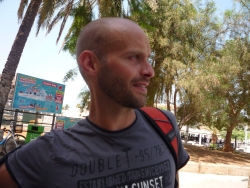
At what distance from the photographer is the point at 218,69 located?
1334 centimetres

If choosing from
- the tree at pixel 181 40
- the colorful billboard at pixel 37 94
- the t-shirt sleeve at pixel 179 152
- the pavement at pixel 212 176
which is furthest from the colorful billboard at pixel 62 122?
the t-shirt sleeve at pixel 179 152

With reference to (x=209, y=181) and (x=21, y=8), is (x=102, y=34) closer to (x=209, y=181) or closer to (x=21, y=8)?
(x=209, y=181)

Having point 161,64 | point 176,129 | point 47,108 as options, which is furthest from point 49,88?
point 176,129

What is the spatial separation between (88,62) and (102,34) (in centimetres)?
13

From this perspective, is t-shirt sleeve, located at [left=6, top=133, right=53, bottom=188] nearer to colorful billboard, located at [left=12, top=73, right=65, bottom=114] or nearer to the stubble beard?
the stubble beard

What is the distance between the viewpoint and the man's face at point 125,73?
3.54 feet

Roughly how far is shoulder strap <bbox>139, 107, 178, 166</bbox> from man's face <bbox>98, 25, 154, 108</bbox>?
0.67 feet

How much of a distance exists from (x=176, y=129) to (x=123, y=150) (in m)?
0.35

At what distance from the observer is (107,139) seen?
3.64ft

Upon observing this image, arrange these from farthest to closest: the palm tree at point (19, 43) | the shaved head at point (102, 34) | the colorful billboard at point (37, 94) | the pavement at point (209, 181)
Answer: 1. the colorful billboard at point (37, 94)
2. the palm tree at point (19, 43)
3. the pavement at point (209, 181)
4. the shaved head at point (102, 34)

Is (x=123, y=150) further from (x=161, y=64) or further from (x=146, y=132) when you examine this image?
(x=161, y=64)

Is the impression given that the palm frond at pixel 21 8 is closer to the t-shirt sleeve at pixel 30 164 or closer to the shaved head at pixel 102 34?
the shaved head at pixel 102 34

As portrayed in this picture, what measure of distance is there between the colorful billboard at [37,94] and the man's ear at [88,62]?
8.32 metres

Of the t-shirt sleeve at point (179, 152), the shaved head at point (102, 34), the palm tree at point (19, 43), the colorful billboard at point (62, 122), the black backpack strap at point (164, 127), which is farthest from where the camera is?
the colorful billboard at point (62, 122)
